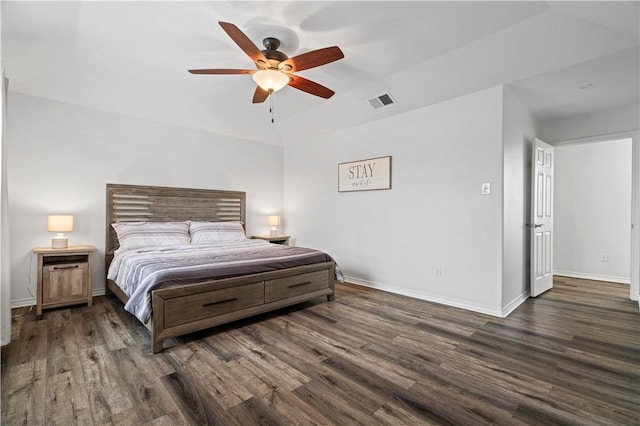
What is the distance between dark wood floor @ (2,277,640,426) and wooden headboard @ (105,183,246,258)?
55.5 inches

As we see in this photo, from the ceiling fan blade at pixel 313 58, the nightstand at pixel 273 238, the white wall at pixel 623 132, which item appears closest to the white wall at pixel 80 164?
the nightstand at pixel 273 238

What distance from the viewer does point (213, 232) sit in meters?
4.54

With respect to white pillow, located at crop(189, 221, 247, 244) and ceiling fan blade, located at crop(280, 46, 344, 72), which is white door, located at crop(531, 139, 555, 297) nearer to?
ceiling fan blade, located at crop(280, 46, 344, 72)

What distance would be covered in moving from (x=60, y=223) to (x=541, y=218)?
6164 millimetres

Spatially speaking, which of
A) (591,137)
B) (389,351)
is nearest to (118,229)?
(389,351)

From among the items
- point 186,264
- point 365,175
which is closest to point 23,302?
point 186,264

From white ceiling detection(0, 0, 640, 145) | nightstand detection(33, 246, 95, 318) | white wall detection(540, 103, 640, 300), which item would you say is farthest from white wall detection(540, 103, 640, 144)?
nightstand detection(33, 246, 95, 318)

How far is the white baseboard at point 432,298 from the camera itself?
10.9 ft

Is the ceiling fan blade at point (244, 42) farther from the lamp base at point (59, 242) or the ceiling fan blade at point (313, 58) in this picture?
the lamp base at point (59, 242)

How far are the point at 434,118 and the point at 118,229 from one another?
441 cm

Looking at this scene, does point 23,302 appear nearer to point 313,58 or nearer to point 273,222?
point 273,222

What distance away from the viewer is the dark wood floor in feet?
5.57

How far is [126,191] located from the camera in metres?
4.27

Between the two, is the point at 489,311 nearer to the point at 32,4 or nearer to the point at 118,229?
the point at 118,229
